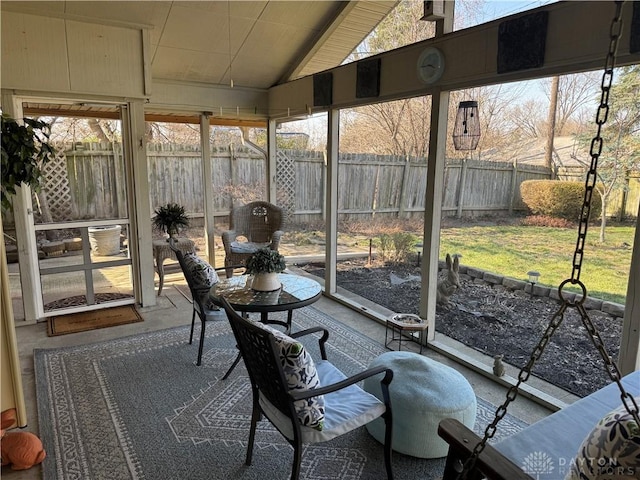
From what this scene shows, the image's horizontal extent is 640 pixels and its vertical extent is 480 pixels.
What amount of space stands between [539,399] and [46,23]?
4.68 metres

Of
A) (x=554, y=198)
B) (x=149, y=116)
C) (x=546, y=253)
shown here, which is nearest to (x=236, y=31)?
(x=149, y=116)

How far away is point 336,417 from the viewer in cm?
182

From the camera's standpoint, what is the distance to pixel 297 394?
164 centimetres

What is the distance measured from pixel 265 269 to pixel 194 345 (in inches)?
43.0

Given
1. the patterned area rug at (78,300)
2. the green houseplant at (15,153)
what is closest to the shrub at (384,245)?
the patterned area rug at (78,300)

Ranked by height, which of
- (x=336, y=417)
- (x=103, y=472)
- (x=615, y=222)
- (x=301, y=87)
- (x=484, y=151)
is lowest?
(x=103, y=472)

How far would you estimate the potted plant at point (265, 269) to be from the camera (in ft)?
9.40

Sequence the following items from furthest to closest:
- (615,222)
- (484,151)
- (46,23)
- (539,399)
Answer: (46,23)
(484,151)
(539,399)
(615,222)

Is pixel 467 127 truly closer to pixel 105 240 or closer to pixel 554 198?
pixel 554 198

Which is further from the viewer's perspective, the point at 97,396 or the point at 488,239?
the point at 488,239

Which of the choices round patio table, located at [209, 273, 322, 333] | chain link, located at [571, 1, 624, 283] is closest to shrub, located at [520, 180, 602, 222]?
round patio table, located at [209, 273, 322, 333]

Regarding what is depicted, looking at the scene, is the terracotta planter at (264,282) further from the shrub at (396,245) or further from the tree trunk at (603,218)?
the tree trunk at (603,218)

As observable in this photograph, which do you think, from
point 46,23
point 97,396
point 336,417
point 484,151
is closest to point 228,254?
point 97,396

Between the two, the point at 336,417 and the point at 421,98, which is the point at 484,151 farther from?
the point at 336,417
